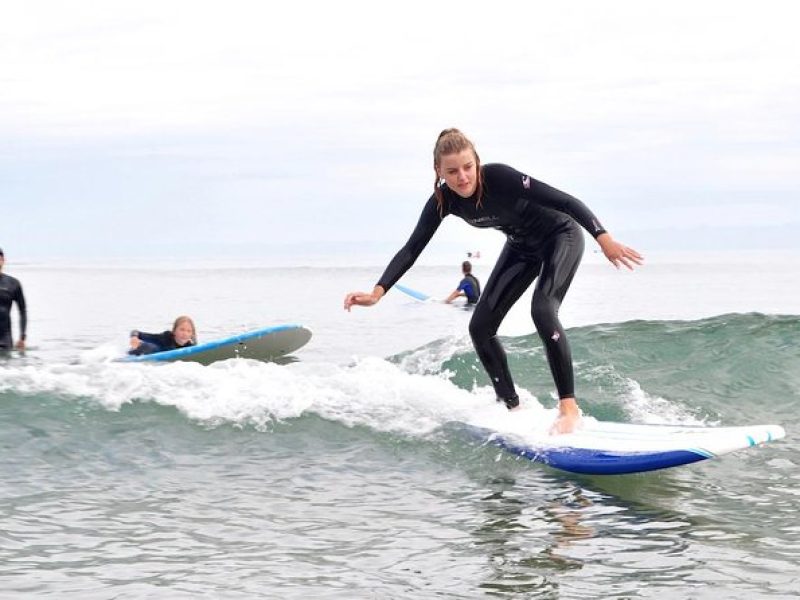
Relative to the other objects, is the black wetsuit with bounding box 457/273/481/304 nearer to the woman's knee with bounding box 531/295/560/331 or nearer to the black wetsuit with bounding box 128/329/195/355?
the black wetsuit with bounding box 128/329/195/355

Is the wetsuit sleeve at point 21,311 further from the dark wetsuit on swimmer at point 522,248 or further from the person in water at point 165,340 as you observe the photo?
the dark wetsuit on swimmer at point 522,248

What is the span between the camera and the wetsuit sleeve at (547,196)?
716 cm

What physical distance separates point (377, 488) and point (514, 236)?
228cm

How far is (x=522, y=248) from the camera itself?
7.82m

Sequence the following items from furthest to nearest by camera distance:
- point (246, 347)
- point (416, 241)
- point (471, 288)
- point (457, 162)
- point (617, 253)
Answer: point (471, 288)
point (246, 347)
point (416, 241)
point (457, 162)
point (617, 253)

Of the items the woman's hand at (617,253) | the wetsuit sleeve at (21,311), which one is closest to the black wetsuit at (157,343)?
the wetsuit sleeve at (21,311)

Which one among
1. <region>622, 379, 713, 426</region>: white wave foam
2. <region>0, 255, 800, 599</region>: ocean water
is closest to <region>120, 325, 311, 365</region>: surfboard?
<region>0, 255, 800, 599</region>: ocean water

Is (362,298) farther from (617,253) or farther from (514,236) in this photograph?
(617,253)

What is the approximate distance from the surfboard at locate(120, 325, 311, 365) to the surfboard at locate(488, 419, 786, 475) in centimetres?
740

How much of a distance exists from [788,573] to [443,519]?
198 cm

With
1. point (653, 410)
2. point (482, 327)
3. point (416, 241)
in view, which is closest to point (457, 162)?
point (416, 241)

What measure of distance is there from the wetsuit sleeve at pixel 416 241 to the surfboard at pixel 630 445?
5.09 ft

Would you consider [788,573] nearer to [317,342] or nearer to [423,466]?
[423,466]

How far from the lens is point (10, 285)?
15.6 meters
